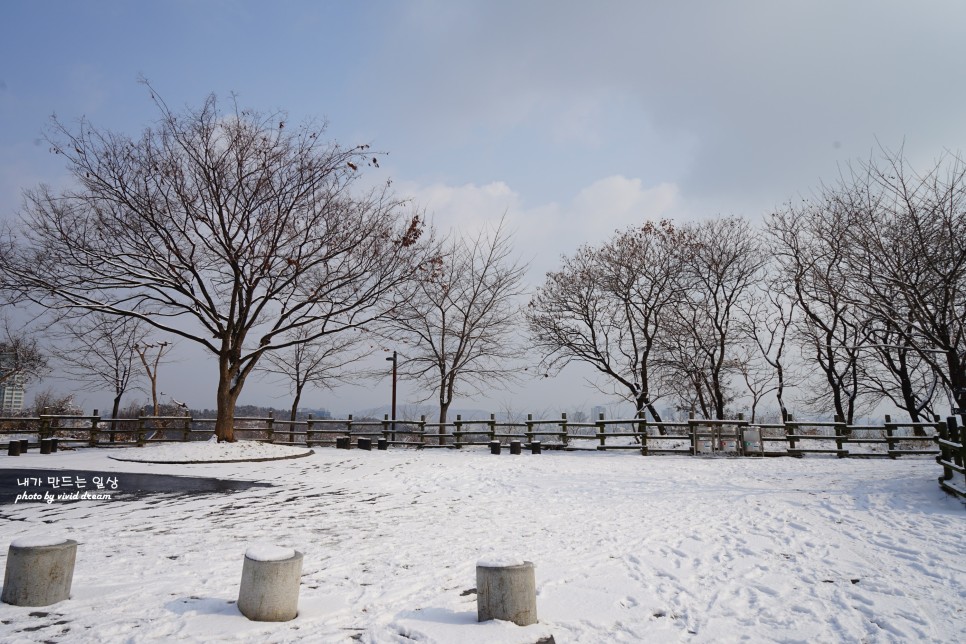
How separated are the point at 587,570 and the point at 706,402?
2356 cm

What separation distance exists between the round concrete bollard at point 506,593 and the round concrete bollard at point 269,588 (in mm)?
1497

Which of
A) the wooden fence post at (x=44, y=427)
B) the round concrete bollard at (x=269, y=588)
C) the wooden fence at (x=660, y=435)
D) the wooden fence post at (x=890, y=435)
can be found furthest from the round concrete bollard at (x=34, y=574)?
the wooden fence post at (x=890, y=435)

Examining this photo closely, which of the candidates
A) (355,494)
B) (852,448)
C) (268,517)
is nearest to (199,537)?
(268,517)

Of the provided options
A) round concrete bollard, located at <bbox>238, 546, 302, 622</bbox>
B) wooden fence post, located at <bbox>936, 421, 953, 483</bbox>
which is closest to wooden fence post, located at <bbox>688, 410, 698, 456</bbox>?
wooden fence post, located at <bbox>936, 421, 953, 483</bbox>

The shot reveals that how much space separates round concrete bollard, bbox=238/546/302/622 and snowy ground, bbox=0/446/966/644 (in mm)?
113

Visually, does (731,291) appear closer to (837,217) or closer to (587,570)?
(837,217)

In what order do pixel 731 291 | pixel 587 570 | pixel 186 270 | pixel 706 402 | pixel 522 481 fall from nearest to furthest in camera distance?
pixel 587 570 < pixel 522 481 < pixel 186 270 < pixel 731 291 < pixel 706 402

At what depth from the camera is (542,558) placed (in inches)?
235

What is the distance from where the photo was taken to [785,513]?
8.14 metres

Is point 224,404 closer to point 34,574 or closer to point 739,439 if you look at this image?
point 34,574

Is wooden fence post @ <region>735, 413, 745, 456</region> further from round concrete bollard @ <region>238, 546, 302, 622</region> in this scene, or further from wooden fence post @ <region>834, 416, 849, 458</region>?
round concrete bollard @ <region>238, 546, 302, 622</region>

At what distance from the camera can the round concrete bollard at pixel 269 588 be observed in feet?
13.1

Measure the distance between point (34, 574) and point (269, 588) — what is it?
1.89 m

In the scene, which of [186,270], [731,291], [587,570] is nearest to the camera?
[587,570]
